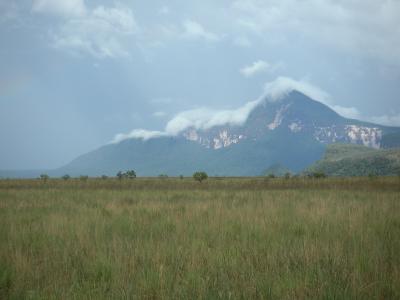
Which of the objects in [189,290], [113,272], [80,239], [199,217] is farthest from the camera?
[199,217]

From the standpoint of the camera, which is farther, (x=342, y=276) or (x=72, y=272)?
(x=72, y=272)

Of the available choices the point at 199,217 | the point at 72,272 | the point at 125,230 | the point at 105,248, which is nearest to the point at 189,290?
the point at 72,272

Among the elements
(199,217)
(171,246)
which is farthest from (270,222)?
(171,246)

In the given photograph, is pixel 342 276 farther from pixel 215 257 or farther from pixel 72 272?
pixel 72 272

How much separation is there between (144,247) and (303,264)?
2.98m

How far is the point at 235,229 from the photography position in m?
8.98

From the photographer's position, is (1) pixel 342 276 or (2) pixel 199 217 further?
(2) pixel 199 217

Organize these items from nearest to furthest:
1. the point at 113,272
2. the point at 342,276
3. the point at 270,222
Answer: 1. the point at 342,276
2. the point at 113,272
3. the point at 270,222

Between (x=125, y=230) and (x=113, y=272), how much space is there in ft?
12.3

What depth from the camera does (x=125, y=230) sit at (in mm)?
9219

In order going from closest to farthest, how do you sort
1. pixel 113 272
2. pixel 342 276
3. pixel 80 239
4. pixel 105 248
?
pixel 342 276 → pixel 113 272 → pixel 105 248 → pixel 80 239

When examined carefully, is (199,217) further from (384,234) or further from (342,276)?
(342,276)

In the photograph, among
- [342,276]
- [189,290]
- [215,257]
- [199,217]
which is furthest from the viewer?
[199,217]

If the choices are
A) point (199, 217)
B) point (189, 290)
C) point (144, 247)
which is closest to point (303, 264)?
point (189, 290)
